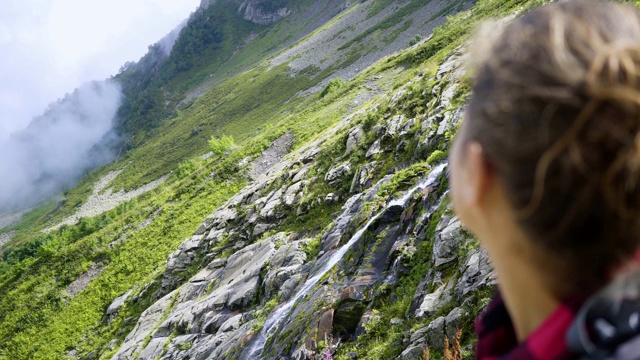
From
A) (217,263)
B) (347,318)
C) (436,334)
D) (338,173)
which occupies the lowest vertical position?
(217,263)

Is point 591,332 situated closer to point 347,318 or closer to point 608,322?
point 608,322

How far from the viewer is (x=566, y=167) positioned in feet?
4.99

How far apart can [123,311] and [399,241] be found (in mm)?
29221

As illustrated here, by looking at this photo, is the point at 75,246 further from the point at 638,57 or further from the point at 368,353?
the point at 638,57

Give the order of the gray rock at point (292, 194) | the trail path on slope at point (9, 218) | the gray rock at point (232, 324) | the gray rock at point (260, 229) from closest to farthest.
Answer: the gray rock at point (232, 324)
the gray rock at point (292, 194)
the gray rock at point (260, 229)
the trail path on slope at point (9, 218)

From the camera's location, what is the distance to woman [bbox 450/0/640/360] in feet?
4.95

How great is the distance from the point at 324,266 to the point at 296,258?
3351 mm

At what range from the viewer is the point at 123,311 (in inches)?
1437

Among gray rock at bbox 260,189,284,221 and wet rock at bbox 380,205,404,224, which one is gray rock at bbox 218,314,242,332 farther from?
gray rock at bbox 260,189,284,221

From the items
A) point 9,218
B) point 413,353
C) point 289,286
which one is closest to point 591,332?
point 413,353

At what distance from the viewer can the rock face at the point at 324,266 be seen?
418 inches

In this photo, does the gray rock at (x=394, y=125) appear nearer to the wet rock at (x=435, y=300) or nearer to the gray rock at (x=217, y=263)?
the gray rock at (x=217, y=263)

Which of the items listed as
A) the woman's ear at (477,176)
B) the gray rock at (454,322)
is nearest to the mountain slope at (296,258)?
the gray rock at (454,322)

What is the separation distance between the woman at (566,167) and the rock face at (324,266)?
7.11m
